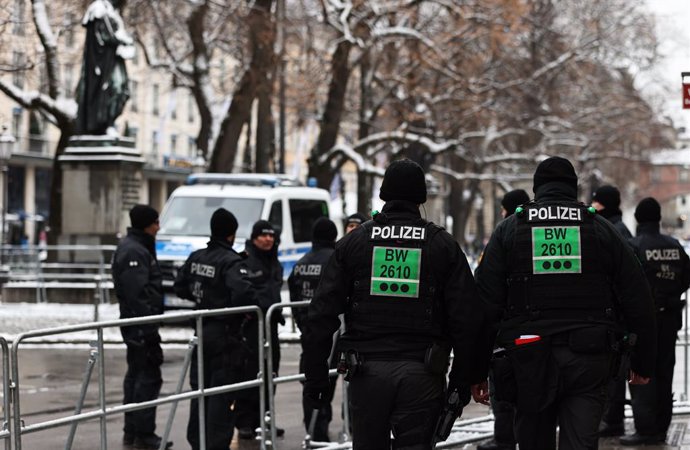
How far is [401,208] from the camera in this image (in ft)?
22.7

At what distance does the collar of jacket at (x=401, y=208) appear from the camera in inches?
272

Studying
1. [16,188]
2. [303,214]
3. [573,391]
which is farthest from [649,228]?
[16,188]

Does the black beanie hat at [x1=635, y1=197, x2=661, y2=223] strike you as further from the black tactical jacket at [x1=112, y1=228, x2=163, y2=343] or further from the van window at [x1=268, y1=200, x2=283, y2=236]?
the van window at [x1=268, y1=200, x2=283, y2=236]

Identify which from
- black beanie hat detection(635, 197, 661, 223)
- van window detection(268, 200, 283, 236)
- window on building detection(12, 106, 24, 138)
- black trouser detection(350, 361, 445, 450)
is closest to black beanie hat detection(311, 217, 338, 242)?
black beanie hat detection(635, 197, 661, 223)

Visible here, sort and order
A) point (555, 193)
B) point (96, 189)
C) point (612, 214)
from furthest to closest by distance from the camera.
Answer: point (96, 189) < point (612, 214) < point (555, 193)

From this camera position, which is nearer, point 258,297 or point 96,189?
point 258,297

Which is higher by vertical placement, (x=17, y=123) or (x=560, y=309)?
(x=17, y=123)

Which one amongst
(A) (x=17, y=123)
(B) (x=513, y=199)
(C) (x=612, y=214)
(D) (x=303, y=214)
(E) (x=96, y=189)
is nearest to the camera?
(B) (x=513, y=199)

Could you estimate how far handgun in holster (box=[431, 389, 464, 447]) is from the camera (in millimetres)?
6698

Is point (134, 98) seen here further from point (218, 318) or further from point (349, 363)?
point (349, 363)

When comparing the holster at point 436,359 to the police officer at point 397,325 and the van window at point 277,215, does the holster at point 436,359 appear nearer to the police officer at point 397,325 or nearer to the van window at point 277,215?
the police officer at point 397,325

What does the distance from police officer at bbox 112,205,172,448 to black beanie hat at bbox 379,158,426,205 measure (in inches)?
155

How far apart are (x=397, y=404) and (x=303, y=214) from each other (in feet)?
61.8

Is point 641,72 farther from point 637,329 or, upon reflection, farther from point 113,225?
point 637,329
